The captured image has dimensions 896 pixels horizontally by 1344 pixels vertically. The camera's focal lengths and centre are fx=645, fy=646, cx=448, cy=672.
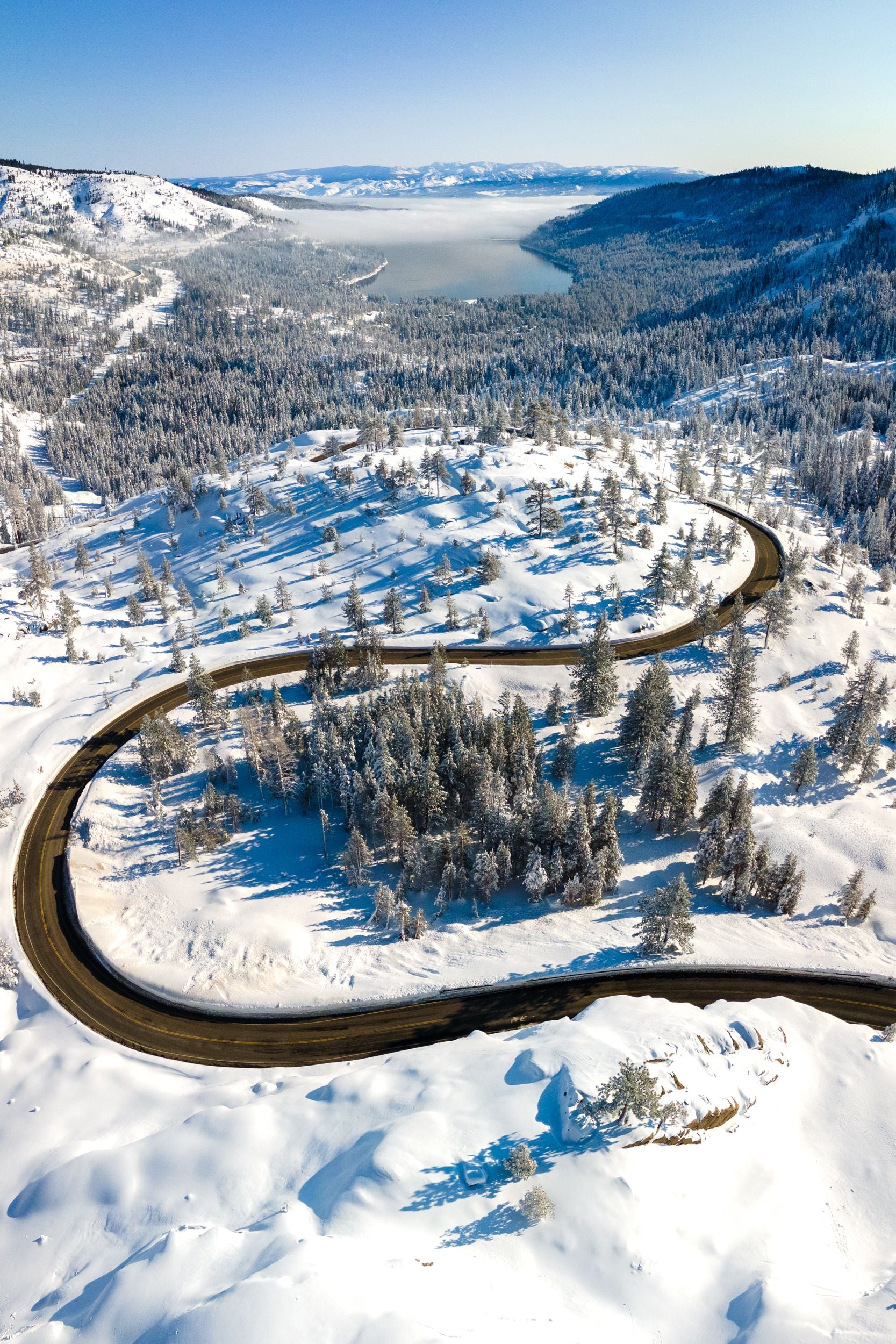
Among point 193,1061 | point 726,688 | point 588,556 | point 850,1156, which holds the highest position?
point 588,556

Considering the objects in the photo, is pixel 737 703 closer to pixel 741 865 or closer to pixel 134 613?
pixel 741 865

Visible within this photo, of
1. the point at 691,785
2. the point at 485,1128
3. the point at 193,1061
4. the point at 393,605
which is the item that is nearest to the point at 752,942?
the point at 691,785

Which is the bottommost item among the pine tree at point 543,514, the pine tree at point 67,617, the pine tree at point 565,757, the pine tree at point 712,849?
the pine tree at point 712,849

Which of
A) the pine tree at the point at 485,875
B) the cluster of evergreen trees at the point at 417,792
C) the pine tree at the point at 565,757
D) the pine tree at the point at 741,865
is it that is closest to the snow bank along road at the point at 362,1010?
the pine tree at the point at 741,865

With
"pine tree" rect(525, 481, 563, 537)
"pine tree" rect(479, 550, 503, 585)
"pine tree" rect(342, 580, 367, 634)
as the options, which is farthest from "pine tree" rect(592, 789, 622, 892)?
"pine tree" rect(525, 481, 563, 537)

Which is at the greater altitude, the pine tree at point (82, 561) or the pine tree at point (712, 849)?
the pine tree at point (82, 561)

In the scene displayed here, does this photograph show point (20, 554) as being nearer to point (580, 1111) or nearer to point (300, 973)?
point (300, 973)

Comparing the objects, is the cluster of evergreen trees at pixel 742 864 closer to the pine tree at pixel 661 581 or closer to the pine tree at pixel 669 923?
the pine tree at pixel 669 923
